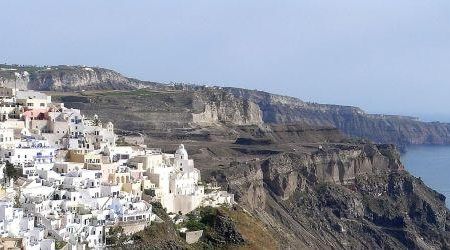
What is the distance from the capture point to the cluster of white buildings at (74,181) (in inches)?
1887

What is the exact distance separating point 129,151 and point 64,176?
11411 millimetres

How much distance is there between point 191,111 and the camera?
488ft

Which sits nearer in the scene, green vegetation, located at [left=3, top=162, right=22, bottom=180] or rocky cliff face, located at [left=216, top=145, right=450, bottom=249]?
green vegetation, located at [left=3, top=162, right=22, bottom=180]

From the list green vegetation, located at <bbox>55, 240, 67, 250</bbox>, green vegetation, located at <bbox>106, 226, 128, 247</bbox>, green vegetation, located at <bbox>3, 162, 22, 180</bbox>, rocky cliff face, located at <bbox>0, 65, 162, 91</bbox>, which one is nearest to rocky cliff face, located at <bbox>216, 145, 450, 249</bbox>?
green vegetation, located at <bbox>106, 226, 128, 247</bbox>

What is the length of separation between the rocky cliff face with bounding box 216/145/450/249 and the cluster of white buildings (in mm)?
27072

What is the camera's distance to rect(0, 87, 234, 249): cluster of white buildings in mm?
47938

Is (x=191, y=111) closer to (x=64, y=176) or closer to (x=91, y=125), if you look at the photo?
(x=91, y=125)

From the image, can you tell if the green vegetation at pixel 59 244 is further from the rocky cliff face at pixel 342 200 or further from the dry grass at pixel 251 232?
the rocky cliff face at pixel 342 200

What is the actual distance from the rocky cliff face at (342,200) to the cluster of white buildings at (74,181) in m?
27.1

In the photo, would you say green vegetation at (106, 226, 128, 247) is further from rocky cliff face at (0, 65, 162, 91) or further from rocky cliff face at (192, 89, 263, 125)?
rocky cliff face at (0, 65, 162, 91)

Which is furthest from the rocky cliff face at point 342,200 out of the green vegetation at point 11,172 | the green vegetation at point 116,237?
the green vegetation at point 11,172

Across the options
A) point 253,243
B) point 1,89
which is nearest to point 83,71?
point 1,89

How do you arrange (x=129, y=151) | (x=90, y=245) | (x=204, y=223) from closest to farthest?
(x=90, y=245), (x=204, y=223), (x=129, y=151)

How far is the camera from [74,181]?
52.9m
